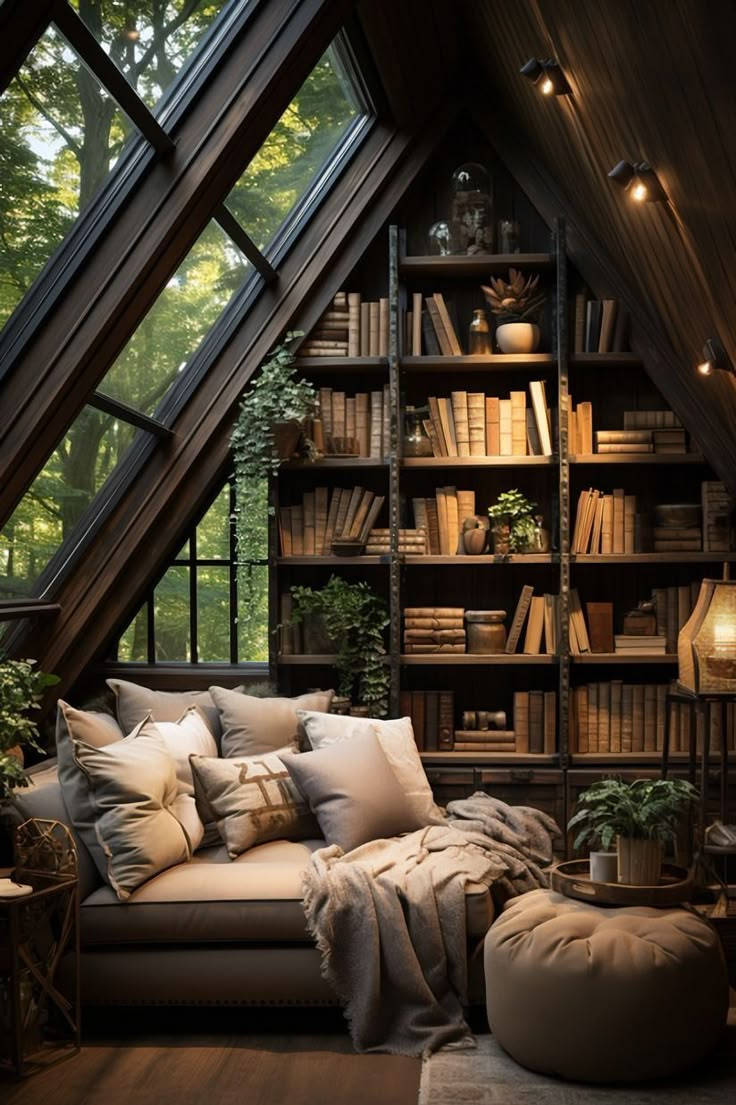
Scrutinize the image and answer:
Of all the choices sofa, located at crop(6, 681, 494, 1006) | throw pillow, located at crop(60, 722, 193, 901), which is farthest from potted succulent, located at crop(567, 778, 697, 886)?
throw pillow, located at crop(60, 722, 193, 901)

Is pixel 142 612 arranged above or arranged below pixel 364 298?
below

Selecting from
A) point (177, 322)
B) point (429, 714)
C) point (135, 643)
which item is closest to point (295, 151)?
point (177, 322)

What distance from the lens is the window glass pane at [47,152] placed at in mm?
2900

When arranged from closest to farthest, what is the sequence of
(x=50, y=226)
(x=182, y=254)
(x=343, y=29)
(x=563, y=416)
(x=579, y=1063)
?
(x=579, y=1063) → (x=50, y=226) → (x=182, y=254) → (x=343, y=29) → (x=563, y=416)

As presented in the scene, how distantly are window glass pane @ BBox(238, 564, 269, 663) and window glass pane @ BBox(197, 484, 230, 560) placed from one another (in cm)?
22

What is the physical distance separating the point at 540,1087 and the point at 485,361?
3.06 metres

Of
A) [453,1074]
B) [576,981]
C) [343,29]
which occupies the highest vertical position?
[343,29]

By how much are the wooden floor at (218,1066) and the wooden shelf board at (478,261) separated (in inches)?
125

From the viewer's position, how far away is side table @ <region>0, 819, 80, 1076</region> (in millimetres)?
3121

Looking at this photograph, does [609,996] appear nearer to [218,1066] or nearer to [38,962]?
[218,1066]

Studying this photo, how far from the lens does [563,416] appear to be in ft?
16.4

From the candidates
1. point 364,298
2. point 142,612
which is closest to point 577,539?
point 364,298

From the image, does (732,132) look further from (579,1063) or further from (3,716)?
(3,716)

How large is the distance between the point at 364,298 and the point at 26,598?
2.17 metres
